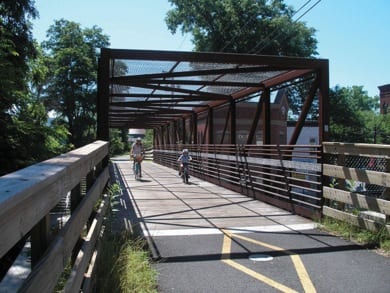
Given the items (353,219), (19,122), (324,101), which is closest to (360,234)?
(353,219)

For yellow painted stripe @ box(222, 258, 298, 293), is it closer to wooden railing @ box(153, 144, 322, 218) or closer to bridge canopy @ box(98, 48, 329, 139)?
wooden railing @ box(153, 144, 322, 218)

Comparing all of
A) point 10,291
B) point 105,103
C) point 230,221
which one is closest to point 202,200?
point 230,221

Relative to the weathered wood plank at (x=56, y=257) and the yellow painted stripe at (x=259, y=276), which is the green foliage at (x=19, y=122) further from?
the weathered wood plank at (x=56, y=257)

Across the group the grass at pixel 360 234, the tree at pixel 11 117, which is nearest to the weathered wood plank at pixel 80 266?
the tree at pixel 11 117

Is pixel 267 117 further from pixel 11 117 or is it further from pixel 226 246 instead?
pixel 11 117

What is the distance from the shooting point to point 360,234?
6.37 m

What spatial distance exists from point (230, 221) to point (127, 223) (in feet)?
6.28

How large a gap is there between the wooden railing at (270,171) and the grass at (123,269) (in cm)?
400

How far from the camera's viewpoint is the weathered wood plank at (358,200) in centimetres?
592

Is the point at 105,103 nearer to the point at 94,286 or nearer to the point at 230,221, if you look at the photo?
the point at 230,221

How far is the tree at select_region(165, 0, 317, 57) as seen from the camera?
1471 inches

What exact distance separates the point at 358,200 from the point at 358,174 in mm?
393

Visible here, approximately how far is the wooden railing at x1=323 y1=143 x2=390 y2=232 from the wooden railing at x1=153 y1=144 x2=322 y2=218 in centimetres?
32

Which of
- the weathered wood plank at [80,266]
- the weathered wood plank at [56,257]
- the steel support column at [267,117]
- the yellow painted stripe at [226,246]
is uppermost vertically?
the steel support column at [267,117]
